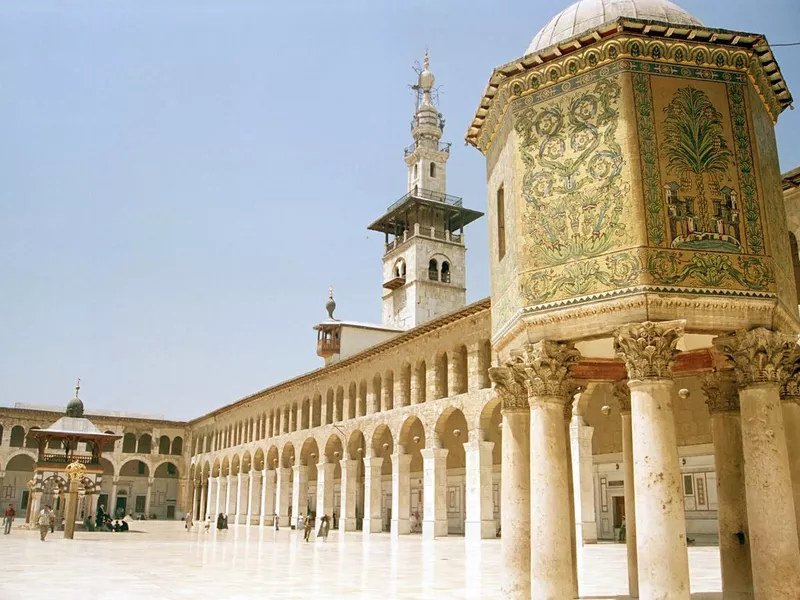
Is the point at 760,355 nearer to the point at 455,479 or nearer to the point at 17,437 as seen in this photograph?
the point at 455,479

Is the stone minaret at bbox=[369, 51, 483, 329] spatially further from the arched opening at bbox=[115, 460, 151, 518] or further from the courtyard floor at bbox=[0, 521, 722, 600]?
the courtyard floor at bbox=[0, 521, 722, 600]

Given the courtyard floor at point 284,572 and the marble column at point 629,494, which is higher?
the marble column at point 629,494

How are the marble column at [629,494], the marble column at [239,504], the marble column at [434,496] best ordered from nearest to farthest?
1. the marble column at [629,494]
2. the marble column at [434,496]
3. the marble column at [239,504]

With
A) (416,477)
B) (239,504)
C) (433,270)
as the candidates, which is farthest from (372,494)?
(433,270)

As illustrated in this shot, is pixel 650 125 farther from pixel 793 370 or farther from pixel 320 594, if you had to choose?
pixel 320 594

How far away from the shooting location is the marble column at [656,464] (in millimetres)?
6164

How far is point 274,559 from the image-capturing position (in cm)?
1695

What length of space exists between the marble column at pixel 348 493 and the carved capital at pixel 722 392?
85.9 feet

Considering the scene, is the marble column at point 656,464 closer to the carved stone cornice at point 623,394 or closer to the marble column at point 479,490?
the carved stone cornice at point 623,394

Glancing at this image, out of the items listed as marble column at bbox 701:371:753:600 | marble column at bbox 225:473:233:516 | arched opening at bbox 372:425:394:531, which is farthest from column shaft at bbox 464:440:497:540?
marble column at bbox 225:473:233:516

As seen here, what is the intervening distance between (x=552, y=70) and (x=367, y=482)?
2572 cm

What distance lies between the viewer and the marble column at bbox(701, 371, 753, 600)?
25.6 ft

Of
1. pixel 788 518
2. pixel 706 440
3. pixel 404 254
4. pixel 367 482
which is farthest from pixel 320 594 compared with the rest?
pixel 404 254

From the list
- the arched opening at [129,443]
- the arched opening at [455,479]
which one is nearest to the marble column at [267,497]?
the arched opening at [455,479]
